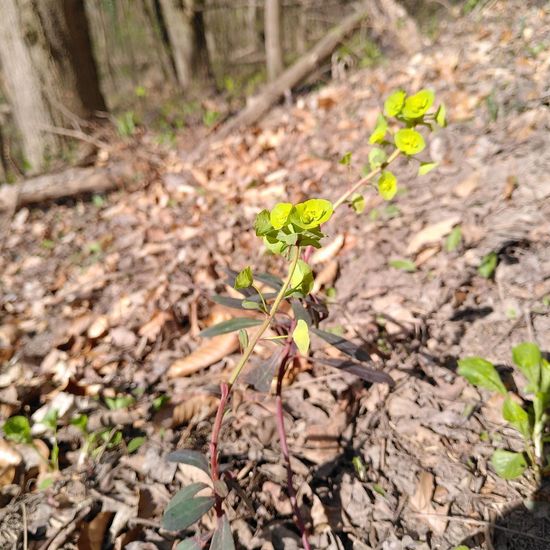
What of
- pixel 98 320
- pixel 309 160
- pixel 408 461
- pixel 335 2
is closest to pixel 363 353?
pixel 408 461

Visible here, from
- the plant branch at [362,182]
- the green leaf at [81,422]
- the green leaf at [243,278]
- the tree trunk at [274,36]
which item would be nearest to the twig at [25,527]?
the green leaf at [81,422]

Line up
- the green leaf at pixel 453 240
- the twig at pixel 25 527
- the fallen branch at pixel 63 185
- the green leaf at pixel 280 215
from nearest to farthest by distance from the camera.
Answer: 1. the green leaf at pixel 280 215
2. the twig at pixel 25 527
3. the green leaf at pixel 453 240
4. the fallen branch at pixel 63 185

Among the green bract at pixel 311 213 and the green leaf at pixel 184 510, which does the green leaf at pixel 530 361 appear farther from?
the green leaf at pixel 184 510

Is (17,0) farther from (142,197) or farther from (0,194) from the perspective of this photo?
(142,197)

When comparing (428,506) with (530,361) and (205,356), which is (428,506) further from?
(205,356)

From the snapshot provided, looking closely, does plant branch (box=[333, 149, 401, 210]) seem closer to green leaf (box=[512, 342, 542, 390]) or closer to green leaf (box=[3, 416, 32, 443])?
green leaf (box=[512, 342, 542, 390])

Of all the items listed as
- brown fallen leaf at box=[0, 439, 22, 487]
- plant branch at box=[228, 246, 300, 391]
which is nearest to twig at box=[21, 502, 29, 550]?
brown fallen leaf at box=[0, 439, 22, 487]

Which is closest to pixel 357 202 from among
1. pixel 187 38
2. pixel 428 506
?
pixel 428 506
